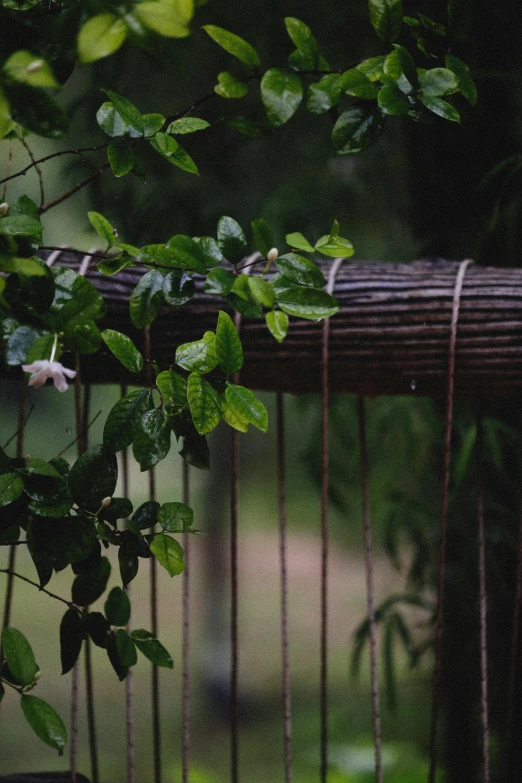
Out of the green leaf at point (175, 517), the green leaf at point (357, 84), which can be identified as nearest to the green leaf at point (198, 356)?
the green leaf at point (175, 517)

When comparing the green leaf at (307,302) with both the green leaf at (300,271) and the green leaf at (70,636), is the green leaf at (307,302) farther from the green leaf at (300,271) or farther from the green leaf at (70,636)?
the green leaf at (70,636)

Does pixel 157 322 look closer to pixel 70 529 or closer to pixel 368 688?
pixel 70 529

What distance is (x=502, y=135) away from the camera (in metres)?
1.18

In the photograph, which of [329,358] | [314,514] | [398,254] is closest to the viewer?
[329,358]

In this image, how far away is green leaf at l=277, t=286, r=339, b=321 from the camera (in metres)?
0.49

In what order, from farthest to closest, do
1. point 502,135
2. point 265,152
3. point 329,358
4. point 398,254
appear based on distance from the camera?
point 265,152, point 398,254, point 502,135, point 329,358

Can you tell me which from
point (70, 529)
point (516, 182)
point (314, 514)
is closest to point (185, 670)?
point (70, 529)

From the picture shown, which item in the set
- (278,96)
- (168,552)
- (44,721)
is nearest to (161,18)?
(278,96)

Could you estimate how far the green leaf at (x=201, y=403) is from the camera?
0.48m

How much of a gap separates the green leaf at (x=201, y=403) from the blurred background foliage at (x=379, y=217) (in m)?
0.25

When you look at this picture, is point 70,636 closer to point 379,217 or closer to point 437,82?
point 437,82

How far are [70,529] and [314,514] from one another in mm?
3050

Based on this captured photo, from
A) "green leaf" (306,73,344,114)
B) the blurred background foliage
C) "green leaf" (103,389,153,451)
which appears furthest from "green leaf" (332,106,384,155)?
"green leaf" (103,389,153,451)

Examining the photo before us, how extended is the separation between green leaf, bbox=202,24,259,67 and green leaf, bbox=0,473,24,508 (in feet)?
1.06
